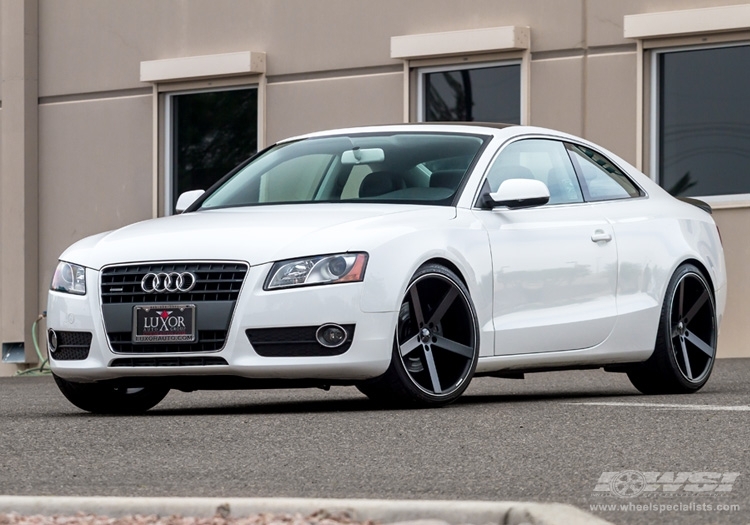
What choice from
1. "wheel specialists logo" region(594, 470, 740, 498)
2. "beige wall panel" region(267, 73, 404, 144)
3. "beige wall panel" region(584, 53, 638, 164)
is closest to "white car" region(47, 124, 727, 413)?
"wheel specialists logo" region(594, 470, 740, 498)

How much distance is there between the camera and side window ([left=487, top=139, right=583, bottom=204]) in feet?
29.3

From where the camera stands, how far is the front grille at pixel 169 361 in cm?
759

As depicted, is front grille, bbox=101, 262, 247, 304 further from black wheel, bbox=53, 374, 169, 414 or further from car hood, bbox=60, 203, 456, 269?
black wheel, bbox=53, 374, 169, 414

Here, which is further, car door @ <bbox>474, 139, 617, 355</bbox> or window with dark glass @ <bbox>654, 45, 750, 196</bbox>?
window with dark glass @ <bbox>654, 45, 750, 196</bbox>

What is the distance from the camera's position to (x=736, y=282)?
15.0 metres

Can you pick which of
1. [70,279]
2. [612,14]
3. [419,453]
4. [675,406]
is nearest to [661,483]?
[419,453]

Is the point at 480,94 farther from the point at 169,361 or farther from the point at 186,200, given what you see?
the point at 169,361

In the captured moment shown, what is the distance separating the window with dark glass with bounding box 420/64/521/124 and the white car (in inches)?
255

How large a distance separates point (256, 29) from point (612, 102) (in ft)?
14.4

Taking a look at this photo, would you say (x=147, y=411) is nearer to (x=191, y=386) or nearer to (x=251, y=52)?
(x=191, y=386)

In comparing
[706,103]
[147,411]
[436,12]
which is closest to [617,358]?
[147,411]

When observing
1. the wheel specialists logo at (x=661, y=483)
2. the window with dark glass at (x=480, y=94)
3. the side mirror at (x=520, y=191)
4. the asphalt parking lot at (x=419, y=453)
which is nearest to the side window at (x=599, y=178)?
the side mirror at (x=520, y=191)

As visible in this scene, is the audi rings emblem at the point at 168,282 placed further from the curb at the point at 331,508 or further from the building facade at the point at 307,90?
the building facade at the point at 307,90

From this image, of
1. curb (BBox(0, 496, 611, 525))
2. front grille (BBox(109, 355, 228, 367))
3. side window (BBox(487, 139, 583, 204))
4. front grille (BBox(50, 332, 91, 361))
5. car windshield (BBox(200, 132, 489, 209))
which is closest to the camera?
curb (BBox(0, 496, 611, 525))
